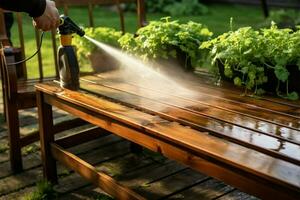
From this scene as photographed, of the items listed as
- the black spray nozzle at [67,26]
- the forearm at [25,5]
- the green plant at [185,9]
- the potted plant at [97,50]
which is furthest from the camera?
the green plant at [185,9]

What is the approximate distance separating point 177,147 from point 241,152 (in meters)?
0.30

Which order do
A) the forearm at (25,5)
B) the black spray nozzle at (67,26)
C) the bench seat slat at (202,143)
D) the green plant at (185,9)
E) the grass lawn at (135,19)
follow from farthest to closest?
1. the green plant at (185,9)
2. the grass lawn at (135,19)
3. the black spray nozzle at (67,26)
4. the forearm at (25,5)
5. the bench seat slat at (202,143)

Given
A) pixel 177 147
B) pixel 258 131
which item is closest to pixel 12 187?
pixel 177 147

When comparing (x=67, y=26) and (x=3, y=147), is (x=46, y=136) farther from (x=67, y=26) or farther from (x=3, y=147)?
(x=3, y=147)

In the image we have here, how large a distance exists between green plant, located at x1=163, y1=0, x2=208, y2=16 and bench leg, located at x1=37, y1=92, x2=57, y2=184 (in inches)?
384

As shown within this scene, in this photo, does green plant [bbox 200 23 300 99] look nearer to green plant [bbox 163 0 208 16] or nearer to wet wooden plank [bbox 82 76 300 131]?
wet wooden plank [bbox 82 76 300 131]

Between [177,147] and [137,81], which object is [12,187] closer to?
[137,81]

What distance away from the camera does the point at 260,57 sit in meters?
2.56

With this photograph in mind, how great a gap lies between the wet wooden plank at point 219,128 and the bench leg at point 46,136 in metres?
0.50

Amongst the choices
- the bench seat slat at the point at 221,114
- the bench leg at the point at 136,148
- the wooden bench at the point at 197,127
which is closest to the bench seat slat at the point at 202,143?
the wooden bench at the point at 197,127

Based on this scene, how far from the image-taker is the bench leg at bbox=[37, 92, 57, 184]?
296cm

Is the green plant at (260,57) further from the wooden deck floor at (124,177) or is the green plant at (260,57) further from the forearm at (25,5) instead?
the forearm at (25,5)

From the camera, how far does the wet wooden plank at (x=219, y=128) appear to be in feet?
5.71

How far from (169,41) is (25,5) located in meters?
1.04
